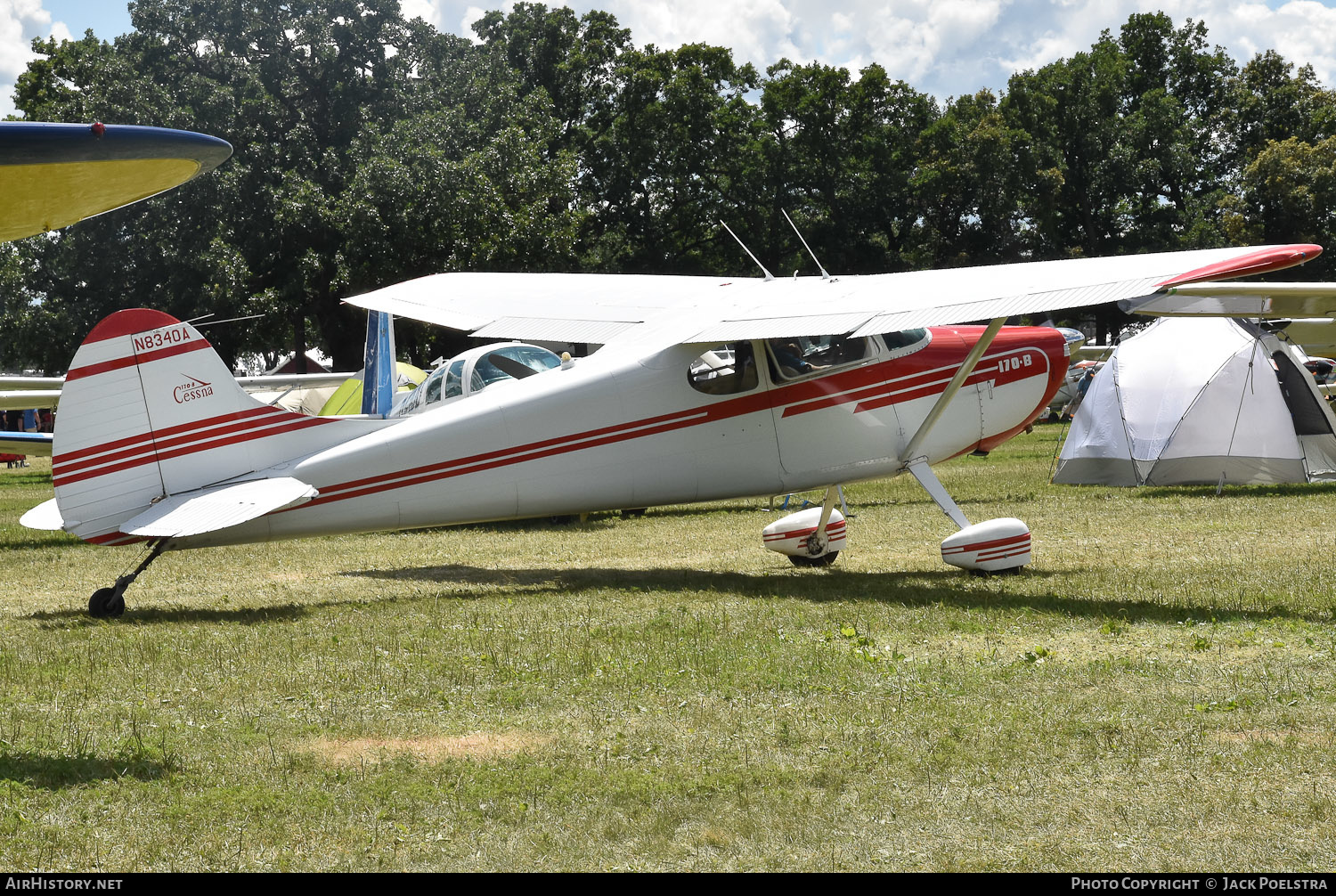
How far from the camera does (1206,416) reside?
16.2 meters

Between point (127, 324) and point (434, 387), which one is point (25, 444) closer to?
point (434, 387)

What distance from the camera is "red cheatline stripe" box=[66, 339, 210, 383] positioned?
8258 mm

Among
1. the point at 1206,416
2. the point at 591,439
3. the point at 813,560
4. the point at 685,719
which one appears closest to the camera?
the point at 685,719

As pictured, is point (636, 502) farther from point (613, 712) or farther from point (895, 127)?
point (895, 127)

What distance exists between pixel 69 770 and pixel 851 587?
6023mm

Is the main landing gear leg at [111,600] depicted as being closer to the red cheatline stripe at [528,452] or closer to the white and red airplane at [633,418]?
the white and red airplane at [633,418]

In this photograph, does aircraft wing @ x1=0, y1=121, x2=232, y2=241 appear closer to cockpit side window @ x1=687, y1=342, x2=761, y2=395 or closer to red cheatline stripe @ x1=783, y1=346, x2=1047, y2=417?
cockpit side window @ x1=687, y1=342, x2=761, y2=395

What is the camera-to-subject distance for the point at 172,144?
4.14 metres

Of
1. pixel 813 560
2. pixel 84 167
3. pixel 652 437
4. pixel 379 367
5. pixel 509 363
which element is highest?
pixel 84 167

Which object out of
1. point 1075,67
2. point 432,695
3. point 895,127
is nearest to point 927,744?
point 432,695

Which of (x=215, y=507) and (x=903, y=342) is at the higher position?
(x=903, y=342)

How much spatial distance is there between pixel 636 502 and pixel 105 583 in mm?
4810

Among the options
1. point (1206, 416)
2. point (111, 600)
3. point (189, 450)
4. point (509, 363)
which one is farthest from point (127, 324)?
point (1206, 416)

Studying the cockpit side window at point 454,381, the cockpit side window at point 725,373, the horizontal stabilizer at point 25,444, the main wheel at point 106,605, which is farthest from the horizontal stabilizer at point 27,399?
the cockpit side window at point 725,373
